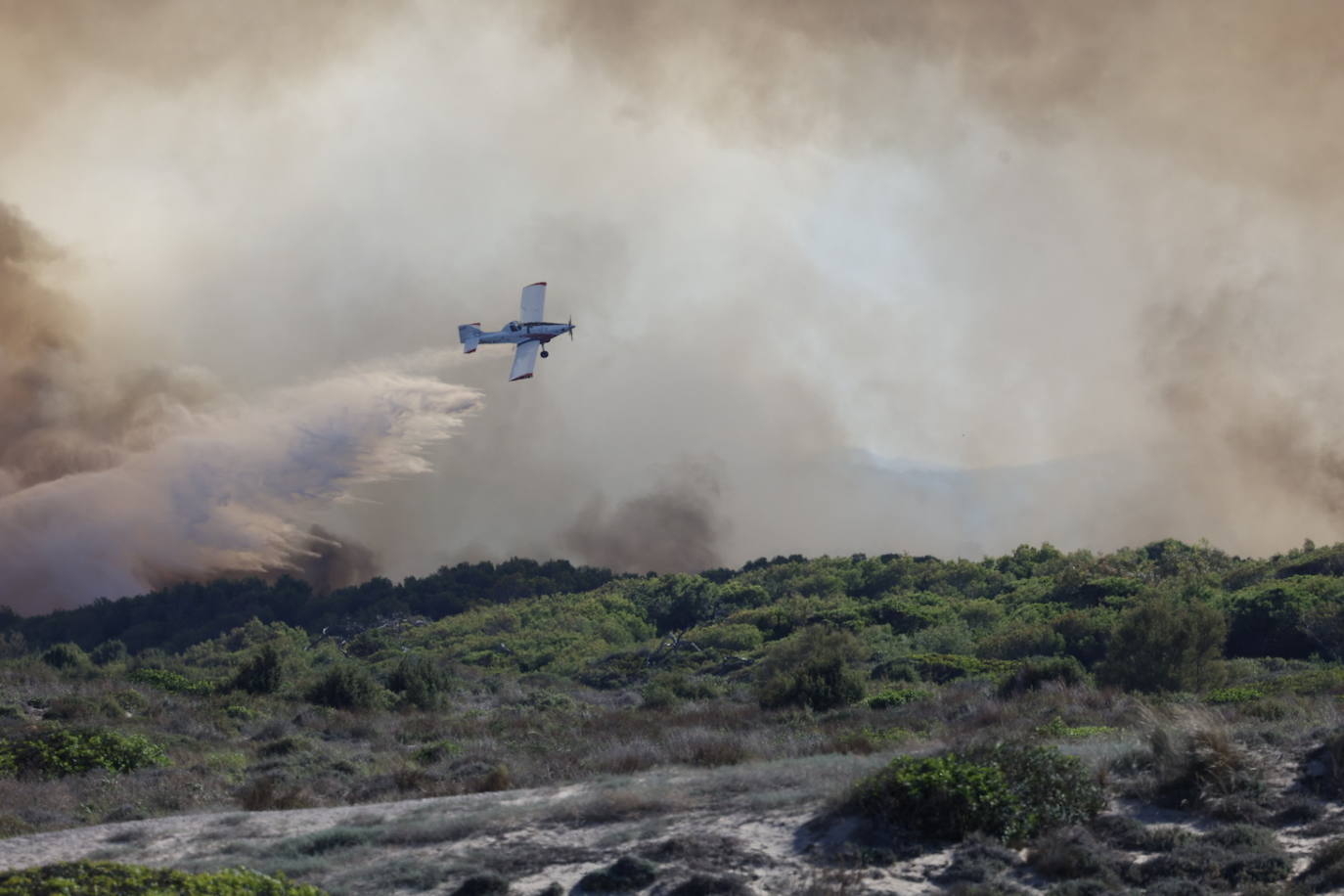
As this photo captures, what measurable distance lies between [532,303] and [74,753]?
33.5 metres

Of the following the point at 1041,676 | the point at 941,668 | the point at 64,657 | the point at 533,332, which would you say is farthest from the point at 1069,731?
the point at 64,657

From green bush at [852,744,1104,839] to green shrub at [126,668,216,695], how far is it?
39348mm

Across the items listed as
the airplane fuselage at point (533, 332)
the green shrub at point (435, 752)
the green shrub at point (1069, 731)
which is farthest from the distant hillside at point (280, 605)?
the green shrub at point (1069, 731)

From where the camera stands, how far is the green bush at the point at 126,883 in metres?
14.3

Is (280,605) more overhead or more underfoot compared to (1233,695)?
more overhead

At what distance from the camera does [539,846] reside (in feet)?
65.8

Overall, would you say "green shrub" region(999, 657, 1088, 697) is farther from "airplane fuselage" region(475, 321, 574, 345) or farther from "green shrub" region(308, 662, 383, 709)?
"airplane fuselage" region(475, 321, 574, 345)

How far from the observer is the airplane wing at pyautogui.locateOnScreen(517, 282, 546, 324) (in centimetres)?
5862

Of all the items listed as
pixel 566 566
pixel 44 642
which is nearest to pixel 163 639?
pixel 44 642

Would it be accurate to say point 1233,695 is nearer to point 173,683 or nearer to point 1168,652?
point 1168,652

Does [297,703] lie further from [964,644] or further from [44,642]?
[44,642]

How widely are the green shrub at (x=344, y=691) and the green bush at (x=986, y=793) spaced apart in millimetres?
31357

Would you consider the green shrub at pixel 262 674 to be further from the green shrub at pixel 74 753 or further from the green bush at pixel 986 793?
the green bush at pixel 986 793

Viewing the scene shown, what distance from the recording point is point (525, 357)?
191 feet
